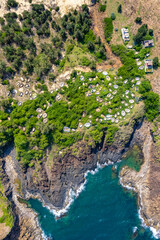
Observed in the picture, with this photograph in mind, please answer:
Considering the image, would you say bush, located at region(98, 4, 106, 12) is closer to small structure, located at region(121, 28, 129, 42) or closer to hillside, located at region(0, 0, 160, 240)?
hillside, located at region(0, 0, 160, 240)

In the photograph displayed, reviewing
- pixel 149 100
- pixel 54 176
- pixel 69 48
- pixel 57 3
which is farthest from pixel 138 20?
pixel 54 176

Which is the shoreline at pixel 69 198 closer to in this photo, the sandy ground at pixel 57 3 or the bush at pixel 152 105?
the bush at pixel 152 105

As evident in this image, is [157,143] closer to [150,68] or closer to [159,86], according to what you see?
[159,86]

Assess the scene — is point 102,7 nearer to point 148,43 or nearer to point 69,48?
point 69,48

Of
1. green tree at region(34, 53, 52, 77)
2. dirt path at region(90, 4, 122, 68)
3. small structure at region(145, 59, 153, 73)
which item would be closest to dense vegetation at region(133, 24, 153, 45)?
small structure at region(145, 59, 153, 73)

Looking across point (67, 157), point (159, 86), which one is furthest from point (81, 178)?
point (159, 86)
